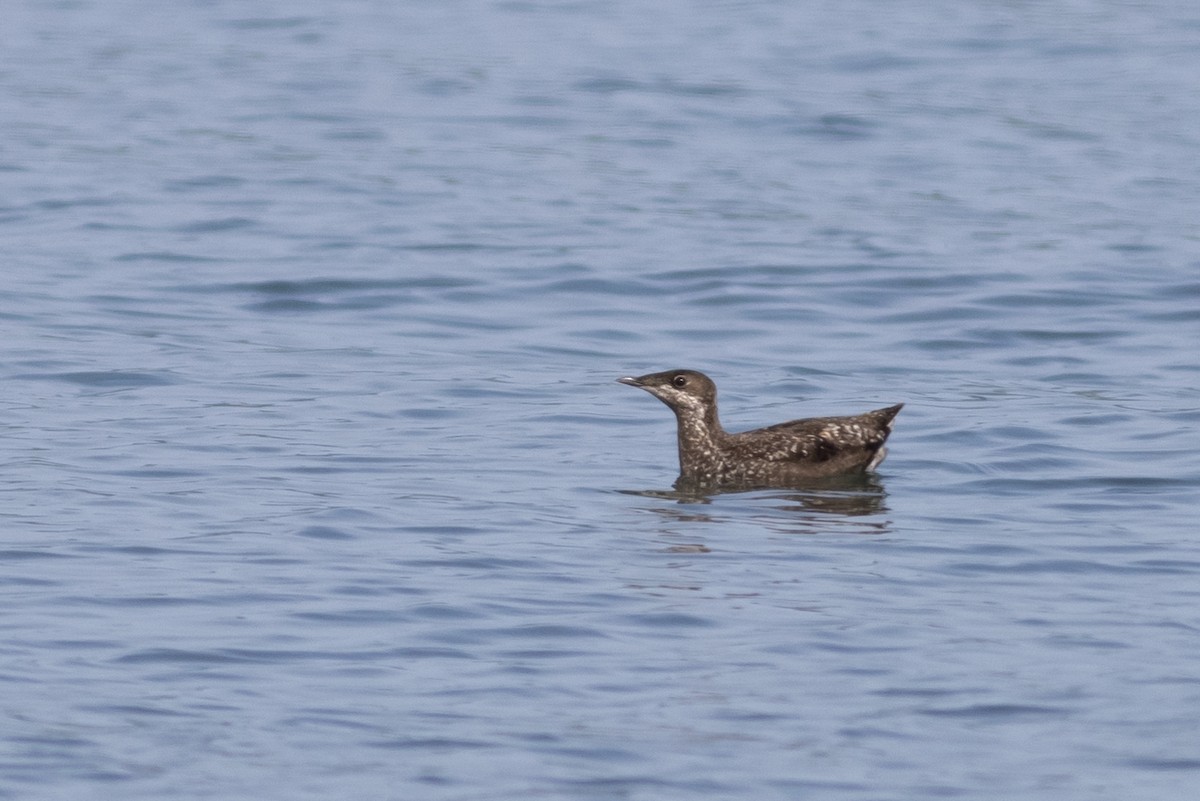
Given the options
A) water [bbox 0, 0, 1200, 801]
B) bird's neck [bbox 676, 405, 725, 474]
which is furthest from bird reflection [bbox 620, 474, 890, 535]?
bird's neck [bbox 676, 405, 725, 474]

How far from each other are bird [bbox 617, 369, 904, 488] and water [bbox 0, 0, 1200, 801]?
260mm

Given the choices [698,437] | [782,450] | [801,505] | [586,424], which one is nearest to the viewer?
[801,505]

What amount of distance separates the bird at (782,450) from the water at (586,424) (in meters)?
0.26

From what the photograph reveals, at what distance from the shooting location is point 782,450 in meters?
13.9

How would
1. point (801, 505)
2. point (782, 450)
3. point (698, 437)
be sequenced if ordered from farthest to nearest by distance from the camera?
point (698, 437) < point (782, 450) < point (801, 505)

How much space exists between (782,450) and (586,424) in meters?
2.12

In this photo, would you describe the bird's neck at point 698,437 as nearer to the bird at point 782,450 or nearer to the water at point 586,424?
the bird at point 782,450

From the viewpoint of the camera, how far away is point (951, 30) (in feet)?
127

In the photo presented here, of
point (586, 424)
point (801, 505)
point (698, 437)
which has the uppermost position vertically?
point (698, 437)

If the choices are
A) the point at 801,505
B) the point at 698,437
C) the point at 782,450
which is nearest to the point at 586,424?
the point at 698,437

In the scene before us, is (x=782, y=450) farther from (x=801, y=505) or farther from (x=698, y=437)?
(x=801, y=505)

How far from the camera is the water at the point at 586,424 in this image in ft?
28.6

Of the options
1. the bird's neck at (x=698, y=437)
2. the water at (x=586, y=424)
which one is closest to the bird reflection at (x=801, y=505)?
the water at (x=586, y=424)

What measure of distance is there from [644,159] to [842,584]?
17.5m
